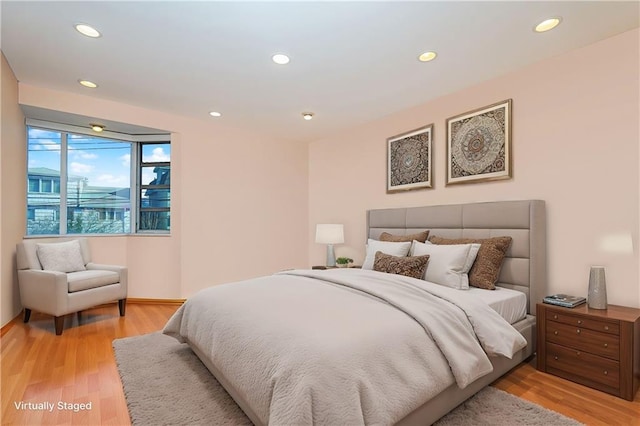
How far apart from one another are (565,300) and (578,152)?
3.81 feet

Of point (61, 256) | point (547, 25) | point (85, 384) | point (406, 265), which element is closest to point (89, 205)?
point (61, 256)

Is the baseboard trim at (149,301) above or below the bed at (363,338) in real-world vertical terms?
below

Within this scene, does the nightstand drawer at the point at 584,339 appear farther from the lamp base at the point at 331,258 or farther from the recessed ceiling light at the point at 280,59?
the recessed ceiling light at the point at 280,59

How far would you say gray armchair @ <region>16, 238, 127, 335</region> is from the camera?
3.02 meters

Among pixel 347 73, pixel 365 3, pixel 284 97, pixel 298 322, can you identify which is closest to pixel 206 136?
pixel 284 97

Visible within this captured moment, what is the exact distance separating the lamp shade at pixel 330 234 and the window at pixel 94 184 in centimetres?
229

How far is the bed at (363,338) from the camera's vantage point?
1.31 metres

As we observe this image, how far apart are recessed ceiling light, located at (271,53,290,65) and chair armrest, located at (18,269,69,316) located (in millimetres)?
2891

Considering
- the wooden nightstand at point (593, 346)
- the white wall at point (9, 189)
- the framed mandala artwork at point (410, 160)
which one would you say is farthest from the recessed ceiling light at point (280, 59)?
the wooden nightstand at point (593, 346)

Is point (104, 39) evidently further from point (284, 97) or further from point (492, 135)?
point (492, 135)

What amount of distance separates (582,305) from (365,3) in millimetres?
2600

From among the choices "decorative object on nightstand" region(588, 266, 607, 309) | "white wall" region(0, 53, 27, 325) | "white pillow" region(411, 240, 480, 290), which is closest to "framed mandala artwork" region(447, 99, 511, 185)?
"white pillow" region(411, 240, 480, 290)

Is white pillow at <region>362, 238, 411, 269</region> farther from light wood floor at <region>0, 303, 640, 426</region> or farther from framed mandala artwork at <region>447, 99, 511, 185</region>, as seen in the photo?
light wood floor at <region>0, 303, 640, 426</region>

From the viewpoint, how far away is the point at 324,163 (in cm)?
505
